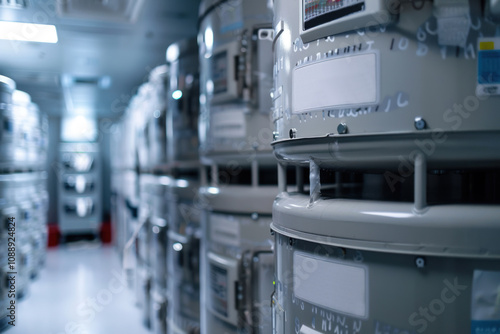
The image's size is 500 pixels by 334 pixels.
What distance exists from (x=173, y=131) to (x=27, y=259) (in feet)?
10.8

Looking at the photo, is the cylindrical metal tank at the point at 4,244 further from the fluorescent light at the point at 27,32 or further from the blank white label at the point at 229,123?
the blank white label at the point at 229,123

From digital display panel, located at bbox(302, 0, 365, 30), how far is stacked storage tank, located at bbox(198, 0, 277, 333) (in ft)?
2.66

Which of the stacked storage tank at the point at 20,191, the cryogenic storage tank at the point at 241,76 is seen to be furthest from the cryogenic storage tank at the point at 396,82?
the stacked storage tank at the point at 20,191

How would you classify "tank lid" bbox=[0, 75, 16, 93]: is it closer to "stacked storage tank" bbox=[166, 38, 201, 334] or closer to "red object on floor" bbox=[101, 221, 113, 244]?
"stacked storage tank" bbox=[166, 38, 201, 334]

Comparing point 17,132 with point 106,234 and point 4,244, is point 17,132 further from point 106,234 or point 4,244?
point 106,234

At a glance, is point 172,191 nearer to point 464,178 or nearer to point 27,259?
point 464,178

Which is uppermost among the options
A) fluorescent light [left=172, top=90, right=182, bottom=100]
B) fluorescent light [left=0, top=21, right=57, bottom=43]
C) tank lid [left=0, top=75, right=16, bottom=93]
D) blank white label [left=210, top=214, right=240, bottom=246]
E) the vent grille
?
the vent grille

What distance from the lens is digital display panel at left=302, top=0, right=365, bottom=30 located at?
1.14 metres

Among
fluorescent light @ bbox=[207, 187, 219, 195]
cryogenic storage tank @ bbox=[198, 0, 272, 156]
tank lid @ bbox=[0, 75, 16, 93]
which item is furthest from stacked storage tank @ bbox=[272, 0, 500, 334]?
tank lid @ bbox=[0, 75, 16, 93]

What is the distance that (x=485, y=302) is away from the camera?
1022 millimetres

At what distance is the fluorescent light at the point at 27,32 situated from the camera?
3689 mm

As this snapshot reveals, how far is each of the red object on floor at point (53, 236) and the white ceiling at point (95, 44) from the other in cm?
345

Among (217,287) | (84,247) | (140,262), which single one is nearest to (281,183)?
(217,287)

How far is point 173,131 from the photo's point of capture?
11.0 ft
